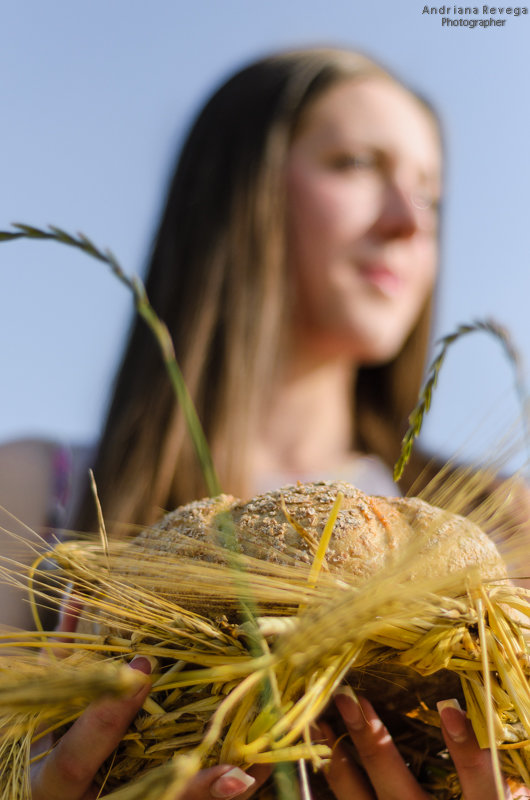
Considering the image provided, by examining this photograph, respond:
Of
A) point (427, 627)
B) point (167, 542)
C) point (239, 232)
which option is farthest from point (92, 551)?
point (239, 232)

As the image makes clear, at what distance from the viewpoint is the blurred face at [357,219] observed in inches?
67.1

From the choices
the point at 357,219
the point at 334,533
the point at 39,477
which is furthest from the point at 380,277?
the point at 334,533

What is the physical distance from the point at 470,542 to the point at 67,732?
1.42ft

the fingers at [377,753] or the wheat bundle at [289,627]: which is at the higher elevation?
the wheat bundle at [289,627]

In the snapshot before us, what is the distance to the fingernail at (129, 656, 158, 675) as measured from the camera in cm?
58

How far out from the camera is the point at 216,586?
57cm

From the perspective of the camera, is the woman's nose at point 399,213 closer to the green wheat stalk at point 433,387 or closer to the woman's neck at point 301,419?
the woman's neck at point 301,419

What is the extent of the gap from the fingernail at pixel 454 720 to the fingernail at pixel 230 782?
0.65 feet

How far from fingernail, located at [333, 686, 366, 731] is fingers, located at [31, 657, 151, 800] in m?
0.20

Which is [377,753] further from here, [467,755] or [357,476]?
[357,476]

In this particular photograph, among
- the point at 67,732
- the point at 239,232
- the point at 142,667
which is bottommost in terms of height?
the point at 67,732

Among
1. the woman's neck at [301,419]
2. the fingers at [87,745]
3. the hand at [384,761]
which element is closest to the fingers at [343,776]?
the hand at [384,761]

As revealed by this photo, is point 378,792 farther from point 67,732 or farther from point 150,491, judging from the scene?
point 150,491

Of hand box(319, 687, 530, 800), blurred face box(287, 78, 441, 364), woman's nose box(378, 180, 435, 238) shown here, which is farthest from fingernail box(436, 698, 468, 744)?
woman's nose box(378, 180, 435, 238)
